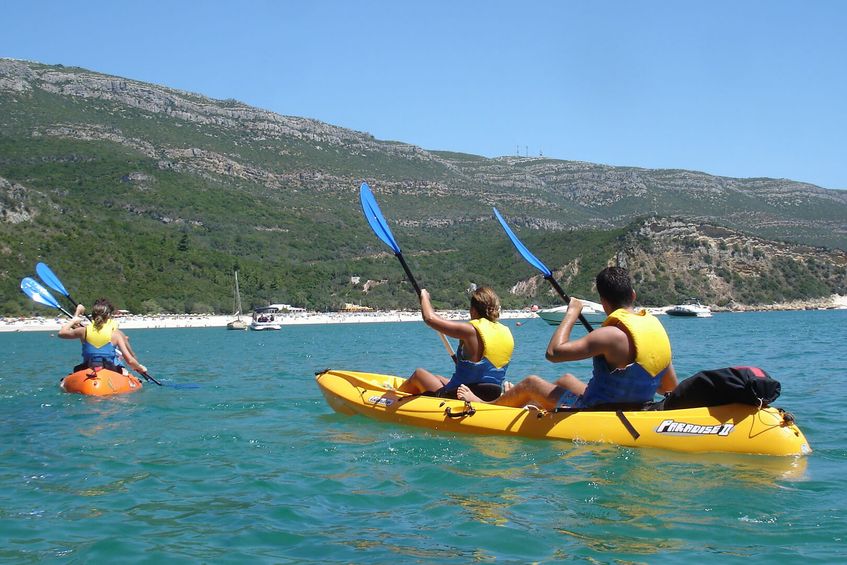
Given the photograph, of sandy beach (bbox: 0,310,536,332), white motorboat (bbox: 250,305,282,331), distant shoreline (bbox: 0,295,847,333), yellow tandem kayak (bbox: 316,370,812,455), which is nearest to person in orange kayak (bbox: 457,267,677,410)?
yellow tandem kayak (bbox: 316,370,812,455)

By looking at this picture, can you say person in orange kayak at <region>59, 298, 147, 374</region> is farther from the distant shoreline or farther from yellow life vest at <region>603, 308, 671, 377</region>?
the distant shoreline

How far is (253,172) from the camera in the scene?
314 feet

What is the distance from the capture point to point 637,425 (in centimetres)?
730

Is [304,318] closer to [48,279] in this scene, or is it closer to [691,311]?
[691,311]

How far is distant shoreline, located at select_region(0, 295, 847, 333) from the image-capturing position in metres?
55.8

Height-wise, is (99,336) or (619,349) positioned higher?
(619,349)

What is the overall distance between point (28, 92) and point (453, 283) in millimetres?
52146

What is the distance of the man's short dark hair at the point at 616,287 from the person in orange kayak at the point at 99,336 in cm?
858

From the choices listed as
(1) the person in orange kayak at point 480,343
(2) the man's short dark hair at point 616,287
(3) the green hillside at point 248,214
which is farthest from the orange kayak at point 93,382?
(3) the green hillside at point 248,214

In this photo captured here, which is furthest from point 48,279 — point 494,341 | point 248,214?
point 248,214

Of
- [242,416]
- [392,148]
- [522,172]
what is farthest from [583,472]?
[522,172]

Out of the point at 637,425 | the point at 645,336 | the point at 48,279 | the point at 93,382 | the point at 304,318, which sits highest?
the point at 48,279

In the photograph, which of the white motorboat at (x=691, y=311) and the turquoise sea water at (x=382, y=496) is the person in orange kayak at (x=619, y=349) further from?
the white motorboat at (x=691, y=311)

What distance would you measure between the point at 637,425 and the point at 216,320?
60390 millimetres
